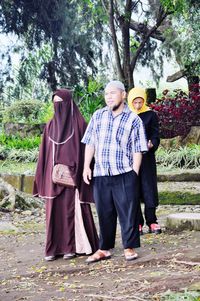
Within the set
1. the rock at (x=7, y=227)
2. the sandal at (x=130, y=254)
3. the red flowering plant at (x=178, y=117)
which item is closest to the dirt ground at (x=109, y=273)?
the sandal at (x=130, y=254)

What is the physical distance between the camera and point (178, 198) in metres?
12.2


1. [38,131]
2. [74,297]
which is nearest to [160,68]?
[38,131]

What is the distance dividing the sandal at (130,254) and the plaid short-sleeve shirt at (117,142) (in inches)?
26.9

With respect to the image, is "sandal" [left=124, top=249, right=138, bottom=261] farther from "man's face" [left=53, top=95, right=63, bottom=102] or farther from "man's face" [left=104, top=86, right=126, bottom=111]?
"man's face" [left=53, top=95, right=63, bottom=102]

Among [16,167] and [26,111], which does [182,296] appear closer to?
[16,167]

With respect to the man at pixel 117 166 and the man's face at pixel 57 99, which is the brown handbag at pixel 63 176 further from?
the man's face at pixel 57 99

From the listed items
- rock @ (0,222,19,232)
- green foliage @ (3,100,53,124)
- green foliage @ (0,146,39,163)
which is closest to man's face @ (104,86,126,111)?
rock @ (0,222,19,232)

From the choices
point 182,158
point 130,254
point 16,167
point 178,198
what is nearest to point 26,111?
point 16,167

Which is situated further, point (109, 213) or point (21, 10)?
point (21, 10)

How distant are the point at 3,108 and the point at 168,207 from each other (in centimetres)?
1222

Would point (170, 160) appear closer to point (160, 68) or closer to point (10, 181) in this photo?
point (10, 181)

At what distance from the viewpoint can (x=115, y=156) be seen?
695 centimetres

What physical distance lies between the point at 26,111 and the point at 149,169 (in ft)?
47.1

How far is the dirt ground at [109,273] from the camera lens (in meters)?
5.65
